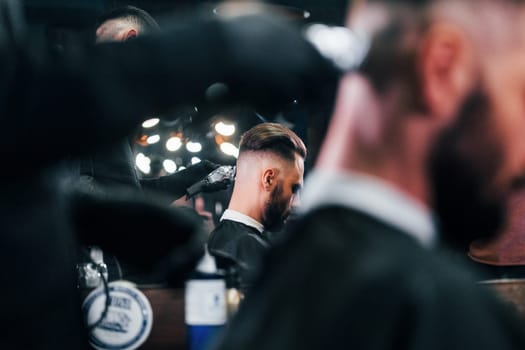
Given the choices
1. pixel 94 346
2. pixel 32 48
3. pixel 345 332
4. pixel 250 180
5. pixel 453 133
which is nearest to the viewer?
pixel 345 332

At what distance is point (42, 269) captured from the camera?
1.01m

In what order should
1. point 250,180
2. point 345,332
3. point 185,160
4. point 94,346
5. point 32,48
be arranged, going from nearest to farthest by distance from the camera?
point 345,332 → point 32,48 → point 94,346 → point 250,180 → point 185,160

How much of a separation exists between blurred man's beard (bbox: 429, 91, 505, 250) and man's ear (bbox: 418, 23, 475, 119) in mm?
18

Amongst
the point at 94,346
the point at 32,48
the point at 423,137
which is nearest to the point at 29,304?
the point at 32,48

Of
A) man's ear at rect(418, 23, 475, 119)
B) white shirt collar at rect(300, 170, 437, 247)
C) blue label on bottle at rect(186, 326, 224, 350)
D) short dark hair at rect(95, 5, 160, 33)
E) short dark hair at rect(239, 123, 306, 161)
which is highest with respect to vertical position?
short dark hair at rect(95, 5, 160, 33)

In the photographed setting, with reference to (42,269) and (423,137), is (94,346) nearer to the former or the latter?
(42,269)

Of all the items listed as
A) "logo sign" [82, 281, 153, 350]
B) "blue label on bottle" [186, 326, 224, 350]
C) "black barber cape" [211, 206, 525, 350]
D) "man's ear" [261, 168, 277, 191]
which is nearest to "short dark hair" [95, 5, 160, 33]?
"man's ear" [261, 168, 277, 191]

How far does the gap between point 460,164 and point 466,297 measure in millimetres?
174

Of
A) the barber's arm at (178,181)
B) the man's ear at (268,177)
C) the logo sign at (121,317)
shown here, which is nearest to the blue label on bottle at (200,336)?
the logo sign at (121,317)

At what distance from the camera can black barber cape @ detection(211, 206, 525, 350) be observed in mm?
714

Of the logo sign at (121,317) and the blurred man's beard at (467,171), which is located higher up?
the blurred man's beard at (467,171)

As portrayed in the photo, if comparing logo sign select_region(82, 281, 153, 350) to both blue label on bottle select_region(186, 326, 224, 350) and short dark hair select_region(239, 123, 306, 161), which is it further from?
short dark hair select_region(239, 123, 306, 161)

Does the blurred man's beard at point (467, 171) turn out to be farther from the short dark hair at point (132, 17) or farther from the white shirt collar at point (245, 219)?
the white shirt collar at point (245, 219)

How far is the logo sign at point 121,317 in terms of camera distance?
188 cm
